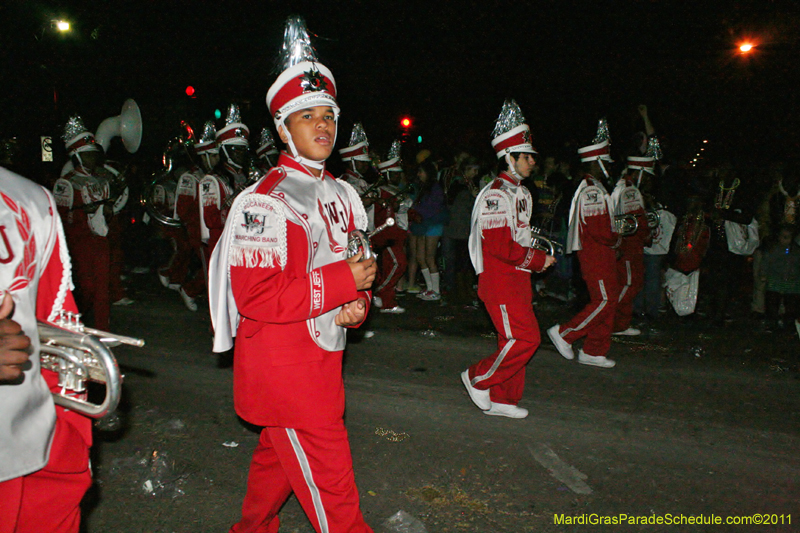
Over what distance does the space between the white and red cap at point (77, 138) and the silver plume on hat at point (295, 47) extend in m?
5.53

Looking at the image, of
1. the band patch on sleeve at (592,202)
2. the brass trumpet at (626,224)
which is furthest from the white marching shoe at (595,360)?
the band patch on sleeve at (592,202)

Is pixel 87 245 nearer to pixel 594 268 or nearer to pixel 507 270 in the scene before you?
pixel 507 270

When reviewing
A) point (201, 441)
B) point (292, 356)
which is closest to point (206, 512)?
point (201, 441)

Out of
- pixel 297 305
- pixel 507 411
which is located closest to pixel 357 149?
pixel 507 411

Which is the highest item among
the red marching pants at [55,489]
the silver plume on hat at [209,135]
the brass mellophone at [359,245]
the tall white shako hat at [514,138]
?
the silver plume on hat at [209,135]

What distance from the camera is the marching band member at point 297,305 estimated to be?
2.18 metres

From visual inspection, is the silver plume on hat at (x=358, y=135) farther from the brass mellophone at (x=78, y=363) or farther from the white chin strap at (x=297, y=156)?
the brass mellophone at (x=78, y=363)

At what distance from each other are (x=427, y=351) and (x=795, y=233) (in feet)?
16.9

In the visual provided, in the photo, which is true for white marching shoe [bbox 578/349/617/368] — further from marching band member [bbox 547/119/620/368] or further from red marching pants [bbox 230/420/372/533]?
red marching pants [bbox 230/420/372/533]

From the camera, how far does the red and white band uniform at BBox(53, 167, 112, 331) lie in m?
6.55

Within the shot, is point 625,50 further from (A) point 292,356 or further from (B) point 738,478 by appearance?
(A) point 292,356

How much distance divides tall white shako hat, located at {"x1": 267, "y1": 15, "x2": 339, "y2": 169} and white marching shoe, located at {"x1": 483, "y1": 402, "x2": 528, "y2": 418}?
2974 mm

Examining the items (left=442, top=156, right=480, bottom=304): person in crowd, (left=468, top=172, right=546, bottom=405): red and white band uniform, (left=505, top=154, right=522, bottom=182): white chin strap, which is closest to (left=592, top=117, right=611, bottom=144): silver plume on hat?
(left=505, top=154, right=522, bottom=182): white chin strap

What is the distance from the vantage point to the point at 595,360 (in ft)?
19.9
